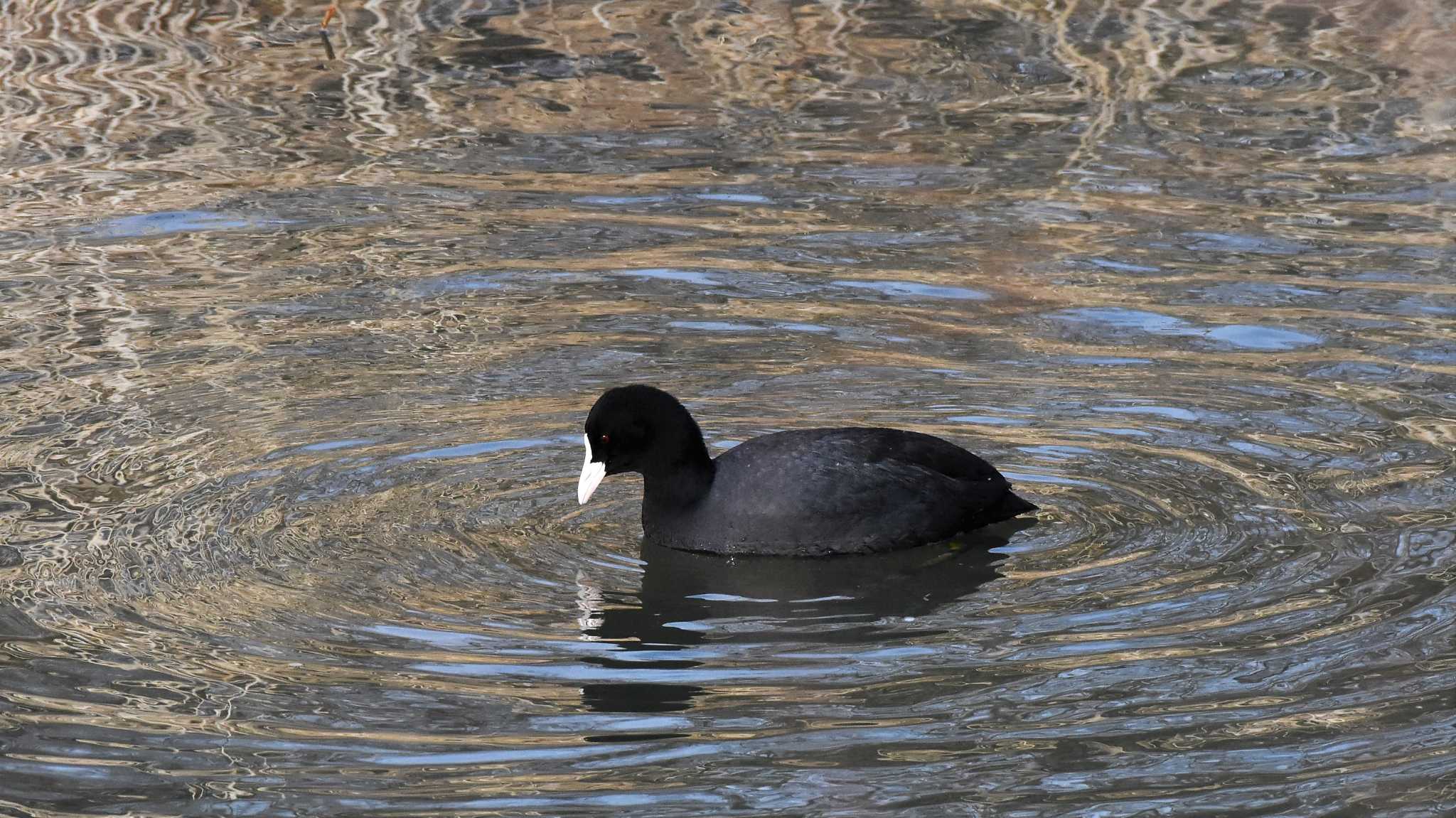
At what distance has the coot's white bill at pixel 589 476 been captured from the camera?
23.8 feet

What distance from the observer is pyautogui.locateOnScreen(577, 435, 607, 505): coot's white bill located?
7.27m

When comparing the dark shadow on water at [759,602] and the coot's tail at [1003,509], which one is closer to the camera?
the dark shadow on water at [759,602]

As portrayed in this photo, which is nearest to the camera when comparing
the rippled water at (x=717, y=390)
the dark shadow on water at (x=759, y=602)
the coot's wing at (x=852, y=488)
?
the rippled water at (x=717, y=390)

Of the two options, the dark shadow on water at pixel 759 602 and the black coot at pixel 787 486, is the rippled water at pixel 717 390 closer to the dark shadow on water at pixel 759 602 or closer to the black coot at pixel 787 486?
the dark shadow on water at pixel 759 602

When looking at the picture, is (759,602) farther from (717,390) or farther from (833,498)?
(717,390)

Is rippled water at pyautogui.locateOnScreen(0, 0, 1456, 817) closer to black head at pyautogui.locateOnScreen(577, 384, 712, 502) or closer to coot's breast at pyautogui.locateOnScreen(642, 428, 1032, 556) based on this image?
coot's breast at pyautogui.locateOnScreen(642, 428, 1032, 556)

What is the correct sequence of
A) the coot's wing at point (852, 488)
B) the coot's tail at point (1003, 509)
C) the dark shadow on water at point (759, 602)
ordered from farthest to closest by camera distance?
the coot's tail at point (1003, 509)
the coot's wing at point (852, 488)
the dark shadow on water at point (759, 602)

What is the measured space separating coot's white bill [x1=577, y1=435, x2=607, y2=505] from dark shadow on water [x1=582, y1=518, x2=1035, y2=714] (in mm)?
313

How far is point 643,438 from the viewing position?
7.36 metres

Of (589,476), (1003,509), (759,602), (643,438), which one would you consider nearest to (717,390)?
(643,438)

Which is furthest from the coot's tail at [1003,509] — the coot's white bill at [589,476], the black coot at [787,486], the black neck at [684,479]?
the coot's white bill at [589,476]

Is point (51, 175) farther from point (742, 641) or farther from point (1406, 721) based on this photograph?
point (1406, 721)

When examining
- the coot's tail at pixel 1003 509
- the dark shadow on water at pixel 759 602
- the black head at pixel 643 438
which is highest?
the black head at pixel 643 438

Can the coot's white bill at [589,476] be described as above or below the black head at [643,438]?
below
